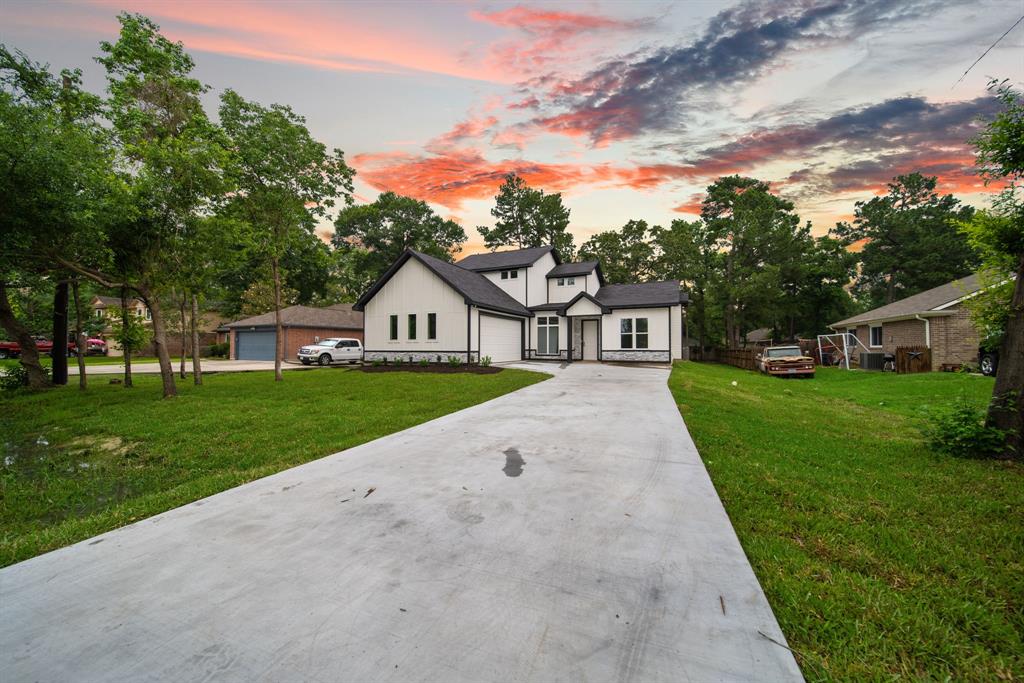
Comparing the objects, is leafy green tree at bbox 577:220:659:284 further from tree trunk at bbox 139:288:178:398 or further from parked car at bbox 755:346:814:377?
tree trunk at bbox 139:288:178:398

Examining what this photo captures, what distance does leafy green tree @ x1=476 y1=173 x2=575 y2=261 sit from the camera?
4353 cm

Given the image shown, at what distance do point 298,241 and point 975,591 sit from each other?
17.8 metres

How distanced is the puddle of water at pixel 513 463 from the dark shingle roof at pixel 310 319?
2644cm

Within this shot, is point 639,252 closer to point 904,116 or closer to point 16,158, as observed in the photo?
point 904,116

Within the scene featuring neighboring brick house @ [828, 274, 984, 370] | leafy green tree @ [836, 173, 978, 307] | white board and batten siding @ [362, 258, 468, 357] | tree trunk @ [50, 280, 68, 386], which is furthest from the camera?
leafy green tree @ [836, 173, 978, 307]

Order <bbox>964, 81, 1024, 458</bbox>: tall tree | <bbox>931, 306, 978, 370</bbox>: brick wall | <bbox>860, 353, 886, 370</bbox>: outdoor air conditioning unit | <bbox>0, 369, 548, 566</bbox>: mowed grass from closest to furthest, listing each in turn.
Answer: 1. <bbox>0, 369, 548, 566</bbox>: mowed grass
2. <bbox>964, 81, 1024, 458</bbox>: tall tree
3. <bbox>931, 306, 978, 370</bbox>: brick wall
4. <bbox>860, 353, 886, 370</bbox>: outdoor air conditioning unit

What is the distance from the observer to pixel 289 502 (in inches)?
141

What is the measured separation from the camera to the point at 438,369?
55.1ft

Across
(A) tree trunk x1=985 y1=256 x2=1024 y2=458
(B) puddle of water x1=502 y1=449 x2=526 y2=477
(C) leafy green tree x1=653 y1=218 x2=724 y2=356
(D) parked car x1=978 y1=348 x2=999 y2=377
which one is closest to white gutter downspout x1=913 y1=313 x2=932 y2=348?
(D) parked car x1=978 y1=348 x2=999 y2=377

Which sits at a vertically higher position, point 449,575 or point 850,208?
point 850,208

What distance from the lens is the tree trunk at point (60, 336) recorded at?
13.9 m

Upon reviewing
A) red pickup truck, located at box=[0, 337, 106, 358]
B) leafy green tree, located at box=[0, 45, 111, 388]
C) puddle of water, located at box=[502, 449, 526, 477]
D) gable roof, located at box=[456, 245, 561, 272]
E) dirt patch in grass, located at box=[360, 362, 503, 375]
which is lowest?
puddle of water, located at box=[502, 449, 526, 477]

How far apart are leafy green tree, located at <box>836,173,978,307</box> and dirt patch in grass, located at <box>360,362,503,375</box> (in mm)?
44796

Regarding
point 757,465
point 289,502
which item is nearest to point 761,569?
point 757,465
